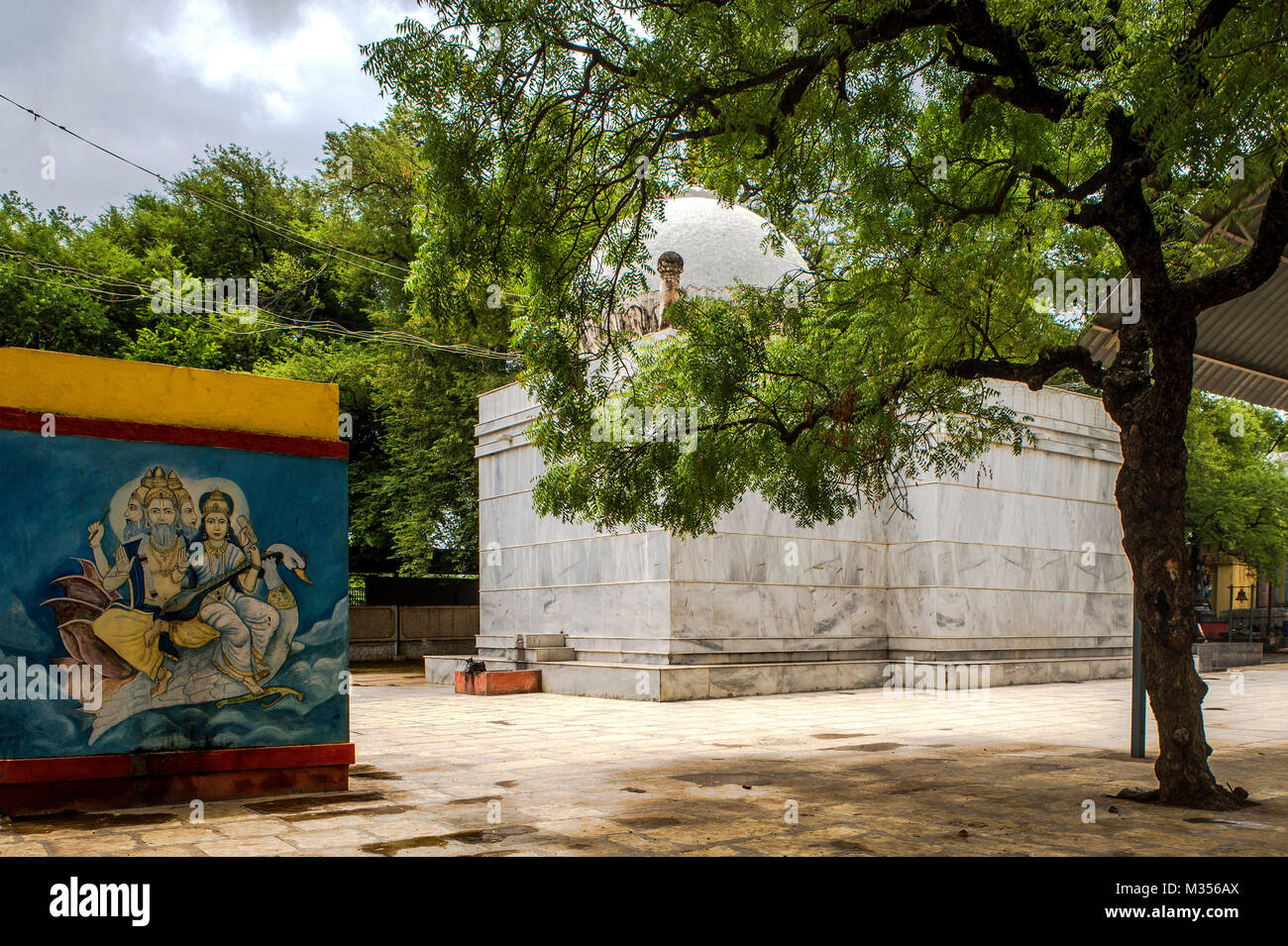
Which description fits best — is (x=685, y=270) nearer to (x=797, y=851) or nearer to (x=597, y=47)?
(x=597, y=47)

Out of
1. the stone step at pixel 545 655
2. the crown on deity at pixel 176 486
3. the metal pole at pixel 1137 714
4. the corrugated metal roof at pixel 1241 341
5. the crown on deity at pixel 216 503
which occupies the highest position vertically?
the corrugated metal roof at pixel 1241 341

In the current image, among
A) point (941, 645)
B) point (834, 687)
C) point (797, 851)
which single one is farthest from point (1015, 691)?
point (797, 851)

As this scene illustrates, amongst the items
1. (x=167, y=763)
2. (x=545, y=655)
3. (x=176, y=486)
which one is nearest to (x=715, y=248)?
(x=545, y=655)

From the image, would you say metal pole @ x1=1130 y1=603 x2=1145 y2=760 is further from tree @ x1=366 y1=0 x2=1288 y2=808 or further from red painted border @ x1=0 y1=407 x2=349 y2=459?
red painted border @ x1=0 y1=407 x2=349 y2=459

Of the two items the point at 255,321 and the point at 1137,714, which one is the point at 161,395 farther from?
the point at 255,321

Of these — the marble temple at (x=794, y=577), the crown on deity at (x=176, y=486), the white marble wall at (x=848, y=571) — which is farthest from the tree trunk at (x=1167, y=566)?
the white marble wall at (x=848, y=571)

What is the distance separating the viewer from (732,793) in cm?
852

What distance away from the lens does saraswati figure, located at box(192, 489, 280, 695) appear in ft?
26.9

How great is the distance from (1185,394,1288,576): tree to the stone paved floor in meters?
16.8

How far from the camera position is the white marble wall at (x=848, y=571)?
18.9 m

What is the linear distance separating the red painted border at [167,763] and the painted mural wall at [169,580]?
68 millimetres

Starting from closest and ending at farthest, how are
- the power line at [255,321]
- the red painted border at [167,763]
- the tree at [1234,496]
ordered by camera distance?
the red painted border at [167,763] → the power line at [255,321] → the tree at [1234,496]

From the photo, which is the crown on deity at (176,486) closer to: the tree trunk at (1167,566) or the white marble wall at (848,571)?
the tree trunk at (1167,566)

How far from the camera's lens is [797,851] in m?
6.38
